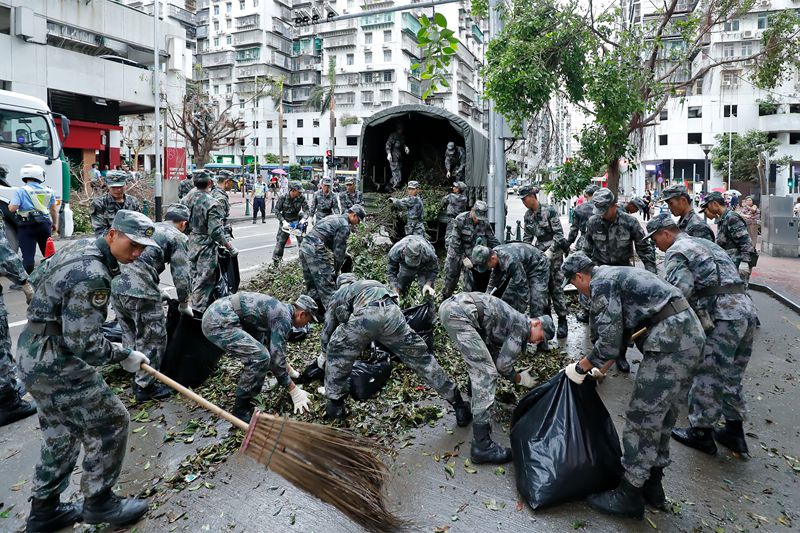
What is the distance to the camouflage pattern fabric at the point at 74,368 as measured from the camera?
2.84 metres

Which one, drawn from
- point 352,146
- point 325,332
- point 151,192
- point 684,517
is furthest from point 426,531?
point 352,146

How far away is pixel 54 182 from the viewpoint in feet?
36.7

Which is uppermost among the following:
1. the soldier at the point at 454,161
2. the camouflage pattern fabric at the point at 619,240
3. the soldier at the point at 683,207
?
the soldier at the point at 454,161

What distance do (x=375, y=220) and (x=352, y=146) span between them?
44984 millimetres

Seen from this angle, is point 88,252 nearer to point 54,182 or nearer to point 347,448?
point 347,448

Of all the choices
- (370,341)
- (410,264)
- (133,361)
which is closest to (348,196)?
(410,264)

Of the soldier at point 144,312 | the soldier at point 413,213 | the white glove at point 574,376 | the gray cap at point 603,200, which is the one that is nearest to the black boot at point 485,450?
the white glove at point 574,376

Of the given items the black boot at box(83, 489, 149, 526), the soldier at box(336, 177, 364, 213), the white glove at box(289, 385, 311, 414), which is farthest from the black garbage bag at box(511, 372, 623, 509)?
the soldier at box(336, 177, 364, 213)

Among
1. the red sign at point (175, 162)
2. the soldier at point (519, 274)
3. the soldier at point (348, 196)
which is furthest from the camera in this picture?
the red sign at point (175, 162)

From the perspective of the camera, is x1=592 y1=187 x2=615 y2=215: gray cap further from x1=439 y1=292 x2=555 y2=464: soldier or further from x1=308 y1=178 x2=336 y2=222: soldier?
x1=308 y1=178 x2=336 y2=222: soldier

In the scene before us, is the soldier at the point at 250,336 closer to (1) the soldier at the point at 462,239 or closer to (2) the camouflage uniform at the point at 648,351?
(2) the camouflage uniform at the point at 648,351

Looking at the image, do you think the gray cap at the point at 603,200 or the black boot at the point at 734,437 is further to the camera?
the gray cap at the point at 603,200

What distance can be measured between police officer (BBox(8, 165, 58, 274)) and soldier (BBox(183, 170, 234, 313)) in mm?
3162

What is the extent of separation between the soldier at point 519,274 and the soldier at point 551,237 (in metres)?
0.82
